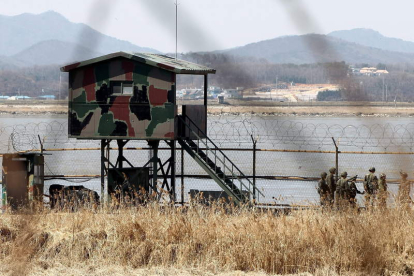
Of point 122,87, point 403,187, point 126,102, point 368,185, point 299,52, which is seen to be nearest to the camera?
point 299,52

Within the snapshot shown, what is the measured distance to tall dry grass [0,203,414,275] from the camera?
10516mm

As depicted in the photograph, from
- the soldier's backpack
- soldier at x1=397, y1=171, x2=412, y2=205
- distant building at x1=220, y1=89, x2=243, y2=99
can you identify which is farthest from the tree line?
the soldier's backpack

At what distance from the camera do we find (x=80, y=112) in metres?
20.0

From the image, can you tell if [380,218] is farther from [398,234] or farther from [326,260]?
[326,260]

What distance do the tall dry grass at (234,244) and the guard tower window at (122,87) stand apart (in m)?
7.55

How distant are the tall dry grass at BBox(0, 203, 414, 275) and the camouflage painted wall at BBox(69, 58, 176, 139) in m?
6.95

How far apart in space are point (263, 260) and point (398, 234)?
259cm

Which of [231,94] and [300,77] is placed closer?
[231,94]

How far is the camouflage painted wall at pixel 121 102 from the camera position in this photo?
19.5 metres

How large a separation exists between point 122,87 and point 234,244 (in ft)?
32.5

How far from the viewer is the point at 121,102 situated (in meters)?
19.7

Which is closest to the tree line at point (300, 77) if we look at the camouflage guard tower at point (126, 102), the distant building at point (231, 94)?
the distant building at point (231, 94)

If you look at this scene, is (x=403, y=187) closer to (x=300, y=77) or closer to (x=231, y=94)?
(x=300, y=77)

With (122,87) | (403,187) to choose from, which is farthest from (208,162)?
(403,187)
